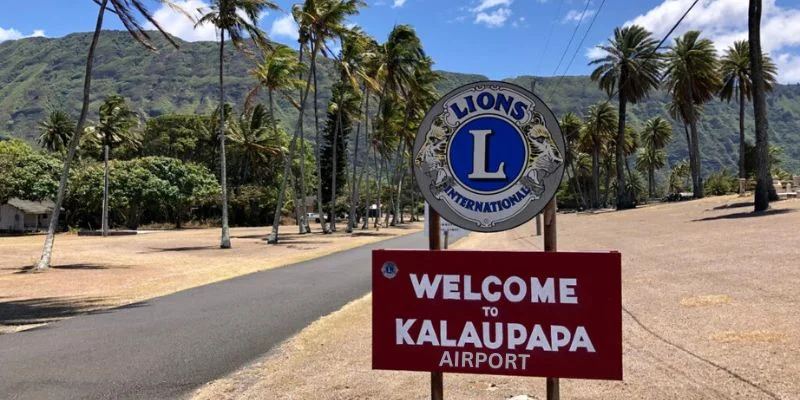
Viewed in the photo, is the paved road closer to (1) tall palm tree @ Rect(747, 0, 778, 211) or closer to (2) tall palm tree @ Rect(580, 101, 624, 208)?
(1) tall palm tree @ Rect(747, 0, 778, 211)

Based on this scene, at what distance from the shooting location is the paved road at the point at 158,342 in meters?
6.30

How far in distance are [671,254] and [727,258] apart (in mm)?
2778

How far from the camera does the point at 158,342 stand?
8359 mm

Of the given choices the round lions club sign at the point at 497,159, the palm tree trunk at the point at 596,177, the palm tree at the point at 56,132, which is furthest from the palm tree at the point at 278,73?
the palm tree trunk at the point at 596,177

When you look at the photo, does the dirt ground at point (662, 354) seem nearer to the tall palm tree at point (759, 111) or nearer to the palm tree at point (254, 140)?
the tall palm tree at point (759, 111)

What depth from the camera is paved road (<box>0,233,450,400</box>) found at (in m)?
6.30

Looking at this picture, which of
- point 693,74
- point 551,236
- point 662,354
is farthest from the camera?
point 693,74

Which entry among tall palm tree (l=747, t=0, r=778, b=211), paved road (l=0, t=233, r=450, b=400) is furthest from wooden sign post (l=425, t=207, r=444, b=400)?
tall palm tree (l=747, t=0, r=778, b=211)

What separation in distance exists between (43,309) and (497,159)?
417 inches

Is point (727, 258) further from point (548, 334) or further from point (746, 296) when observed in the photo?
point (548, 334)

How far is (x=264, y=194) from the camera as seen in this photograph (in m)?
74.8

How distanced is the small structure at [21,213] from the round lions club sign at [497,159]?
65517mm

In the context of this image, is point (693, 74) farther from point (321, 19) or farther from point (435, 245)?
point (435, 245)

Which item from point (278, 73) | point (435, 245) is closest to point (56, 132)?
point (278, 73)
